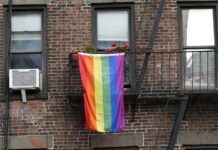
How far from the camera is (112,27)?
34.7ft

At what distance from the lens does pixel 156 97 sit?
9750mm

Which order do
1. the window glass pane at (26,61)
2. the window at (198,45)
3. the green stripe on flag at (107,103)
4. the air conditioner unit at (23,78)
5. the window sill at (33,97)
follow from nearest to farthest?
1. the green stripe on flag at (107,103)
2. the air conditioner unit at (23,78)
3. the window sill at (33,97)
4. the window at (198,45)
5. the window glass pane at (26,61)

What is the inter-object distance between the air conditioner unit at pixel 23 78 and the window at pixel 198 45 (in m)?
3.38

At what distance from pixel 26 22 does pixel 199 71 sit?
4.21 m

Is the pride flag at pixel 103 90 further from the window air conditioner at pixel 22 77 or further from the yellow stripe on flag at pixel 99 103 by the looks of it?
the window air conditioner at pixel 22 77

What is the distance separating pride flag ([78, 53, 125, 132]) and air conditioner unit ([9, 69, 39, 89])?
3.69 feet

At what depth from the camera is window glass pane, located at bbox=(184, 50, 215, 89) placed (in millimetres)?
10102

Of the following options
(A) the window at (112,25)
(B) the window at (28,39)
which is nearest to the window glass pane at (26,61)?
(B) the window at (28,39)

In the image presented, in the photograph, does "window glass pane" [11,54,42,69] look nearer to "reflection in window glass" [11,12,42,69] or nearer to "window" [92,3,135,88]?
"reflection in window glass" [11,12,42,69]

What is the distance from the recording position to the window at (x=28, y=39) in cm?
1039

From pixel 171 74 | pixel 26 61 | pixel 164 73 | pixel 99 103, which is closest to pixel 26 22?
pixel 26 61

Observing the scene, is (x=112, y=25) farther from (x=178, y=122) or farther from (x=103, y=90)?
(x=178, y=122)

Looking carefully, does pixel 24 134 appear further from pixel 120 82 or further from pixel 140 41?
pixel 140 41

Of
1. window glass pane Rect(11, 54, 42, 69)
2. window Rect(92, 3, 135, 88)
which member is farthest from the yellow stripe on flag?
window glass pane Rect(11, 54, 42, 69)
